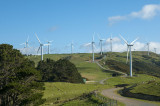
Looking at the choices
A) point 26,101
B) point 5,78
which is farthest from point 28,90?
point 5,78

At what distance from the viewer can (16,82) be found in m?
56.1

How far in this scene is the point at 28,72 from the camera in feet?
187

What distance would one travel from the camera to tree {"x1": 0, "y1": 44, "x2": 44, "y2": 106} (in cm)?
5509

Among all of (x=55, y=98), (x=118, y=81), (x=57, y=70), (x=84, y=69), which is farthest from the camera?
(x=84, y=69)

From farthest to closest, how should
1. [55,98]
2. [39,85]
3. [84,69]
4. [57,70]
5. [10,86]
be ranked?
1. [84,69]
2. [57,70]
3. [55,98]
4. [39,85]
5. [10,86]

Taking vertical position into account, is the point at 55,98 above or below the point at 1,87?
below

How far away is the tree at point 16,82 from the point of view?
55094mm

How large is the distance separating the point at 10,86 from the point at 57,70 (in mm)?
71929

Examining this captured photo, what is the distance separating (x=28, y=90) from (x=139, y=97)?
1115 inches

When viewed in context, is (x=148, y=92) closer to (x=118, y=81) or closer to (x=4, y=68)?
(x=4, y=68)

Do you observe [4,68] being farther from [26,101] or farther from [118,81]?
[118,81]

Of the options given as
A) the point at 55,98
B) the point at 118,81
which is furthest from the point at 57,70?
the point at 55,98

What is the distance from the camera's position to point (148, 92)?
211 ft

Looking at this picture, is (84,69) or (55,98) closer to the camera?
Result: (55,98)
